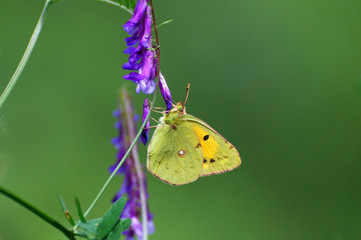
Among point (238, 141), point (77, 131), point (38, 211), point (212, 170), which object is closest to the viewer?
point (38, 211)

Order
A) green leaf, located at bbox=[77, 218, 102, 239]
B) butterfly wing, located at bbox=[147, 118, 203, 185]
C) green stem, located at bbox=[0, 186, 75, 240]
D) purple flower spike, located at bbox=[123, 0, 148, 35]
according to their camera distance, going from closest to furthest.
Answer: green stem, located at bbox=[0, 186, 75, 240] → green leaf, located at bbox=[77, 218, 102, 239] → purple flower spike, located at bbox=[123, 0, 148, 35] → butterfly wing, located at bbox=[147, 118, 203, 185]

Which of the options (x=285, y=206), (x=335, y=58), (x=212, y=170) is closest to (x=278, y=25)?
(x=335, y=58)

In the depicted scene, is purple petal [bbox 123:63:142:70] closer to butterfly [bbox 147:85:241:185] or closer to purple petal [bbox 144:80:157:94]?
purple petal [bbox 144:80:157:94]

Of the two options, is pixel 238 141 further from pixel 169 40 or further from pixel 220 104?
pixel 169 40

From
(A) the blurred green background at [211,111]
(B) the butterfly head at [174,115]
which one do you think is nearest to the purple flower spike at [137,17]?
(B) the butterfly head at [174,115]

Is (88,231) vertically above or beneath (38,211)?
beneath

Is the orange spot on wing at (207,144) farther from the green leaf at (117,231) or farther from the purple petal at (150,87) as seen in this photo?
the green leaf at (117,231)

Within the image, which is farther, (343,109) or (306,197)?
(343,109)

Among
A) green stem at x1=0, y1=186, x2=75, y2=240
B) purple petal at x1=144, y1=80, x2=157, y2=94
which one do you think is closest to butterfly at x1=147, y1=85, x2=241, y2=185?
purple petal at x1=144, y1=80, x2=157, y2=94

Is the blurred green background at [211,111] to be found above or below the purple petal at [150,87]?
below
